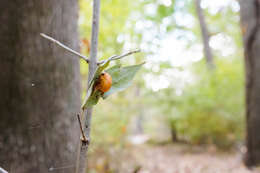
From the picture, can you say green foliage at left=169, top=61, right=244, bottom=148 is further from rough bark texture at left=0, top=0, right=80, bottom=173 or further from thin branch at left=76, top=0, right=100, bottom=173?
thin branch at left=76, top=0, right=100, bottom=173

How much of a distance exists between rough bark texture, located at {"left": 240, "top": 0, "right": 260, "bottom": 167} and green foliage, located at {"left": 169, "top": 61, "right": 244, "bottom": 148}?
7.01ft

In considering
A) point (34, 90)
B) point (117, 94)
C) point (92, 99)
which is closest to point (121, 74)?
point (92, 99)

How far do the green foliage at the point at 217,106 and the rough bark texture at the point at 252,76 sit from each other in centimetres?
214

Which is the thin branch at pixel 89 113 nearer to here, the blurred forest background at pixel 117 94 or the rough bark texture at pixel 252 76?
the blurred forest background at pixel 117 94

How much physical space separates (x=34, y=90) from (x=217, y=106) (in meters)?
5.04

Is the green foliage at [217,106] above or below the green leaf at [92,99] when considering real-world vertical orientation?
below

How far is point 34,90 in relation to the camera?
0.67 meters

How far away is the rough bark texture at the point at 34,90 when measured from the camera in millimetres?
646

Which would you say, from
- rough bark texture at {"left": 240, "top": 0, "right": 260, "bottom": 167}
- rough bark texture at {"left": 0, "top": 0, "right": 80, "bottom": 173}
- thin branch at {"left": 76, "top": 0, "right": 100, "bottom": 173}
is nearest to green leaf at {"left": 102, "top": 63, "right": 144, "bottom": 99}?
thin branch at {"left": 76, "top": 0, "right": 100, "bottom": 173}

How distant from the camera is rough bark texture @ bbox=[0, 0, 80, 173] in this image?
646mm

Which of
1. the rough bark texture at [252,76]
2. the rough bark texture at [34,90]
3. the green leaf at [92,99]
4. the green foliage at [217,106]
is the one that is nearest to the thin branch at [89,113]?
the green leaf at [92,99]

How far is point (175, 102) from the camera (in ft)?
19.0

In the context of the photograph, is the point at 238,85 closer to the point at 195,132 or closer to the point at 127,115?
the point at 195,132

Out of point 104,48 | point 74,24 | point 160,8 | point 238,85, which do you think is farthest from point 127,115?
point 238,85
